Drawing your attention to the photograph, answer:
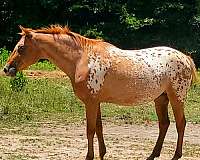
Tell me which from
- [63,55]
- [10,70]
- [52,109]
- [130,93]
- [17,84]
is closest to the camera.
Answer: [10,70]

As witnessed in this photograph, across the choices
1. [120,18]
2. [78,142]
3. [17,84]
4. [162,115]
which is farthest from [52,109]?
[120,18]

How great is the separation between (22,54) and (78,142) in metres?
2.46

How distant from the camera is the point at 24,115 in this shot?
11367 millimetres

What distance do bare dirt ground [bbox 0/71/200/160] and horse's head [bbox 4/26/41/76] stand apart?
47.8 inches

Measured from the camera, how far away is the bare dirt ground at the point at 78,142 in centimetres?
779

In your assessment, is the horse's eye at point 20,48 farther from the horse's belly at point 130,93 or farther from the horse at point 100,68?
the horse's belly at point 130,93

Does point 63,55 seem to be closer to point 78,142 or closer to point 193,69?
point 193,69

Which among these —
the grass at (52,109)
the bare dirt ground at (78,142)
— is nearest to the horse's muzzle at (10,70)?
the bare dirt ground at (78,142)

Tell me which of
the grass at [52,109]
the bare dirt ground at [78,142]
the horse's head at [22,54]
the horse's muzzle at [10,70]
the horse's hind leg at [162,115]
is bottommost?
the grass at [52,109]

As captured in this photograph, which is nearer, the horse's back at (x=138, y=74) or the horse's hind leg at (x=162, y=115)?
the horse's back at (x=138, y=74)

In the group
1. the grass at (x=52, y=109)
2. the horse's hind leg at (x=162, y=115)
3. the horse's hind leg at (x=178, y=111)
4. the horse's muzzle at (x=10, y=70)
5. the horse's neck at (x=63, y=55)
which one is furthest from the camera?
the grass at (x=52, y=109)

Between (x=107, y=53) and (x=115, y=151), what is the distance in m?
1.73

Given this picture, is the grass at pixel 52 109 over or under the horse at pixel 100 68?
under

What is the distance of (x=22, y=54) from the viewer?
6.82 m
